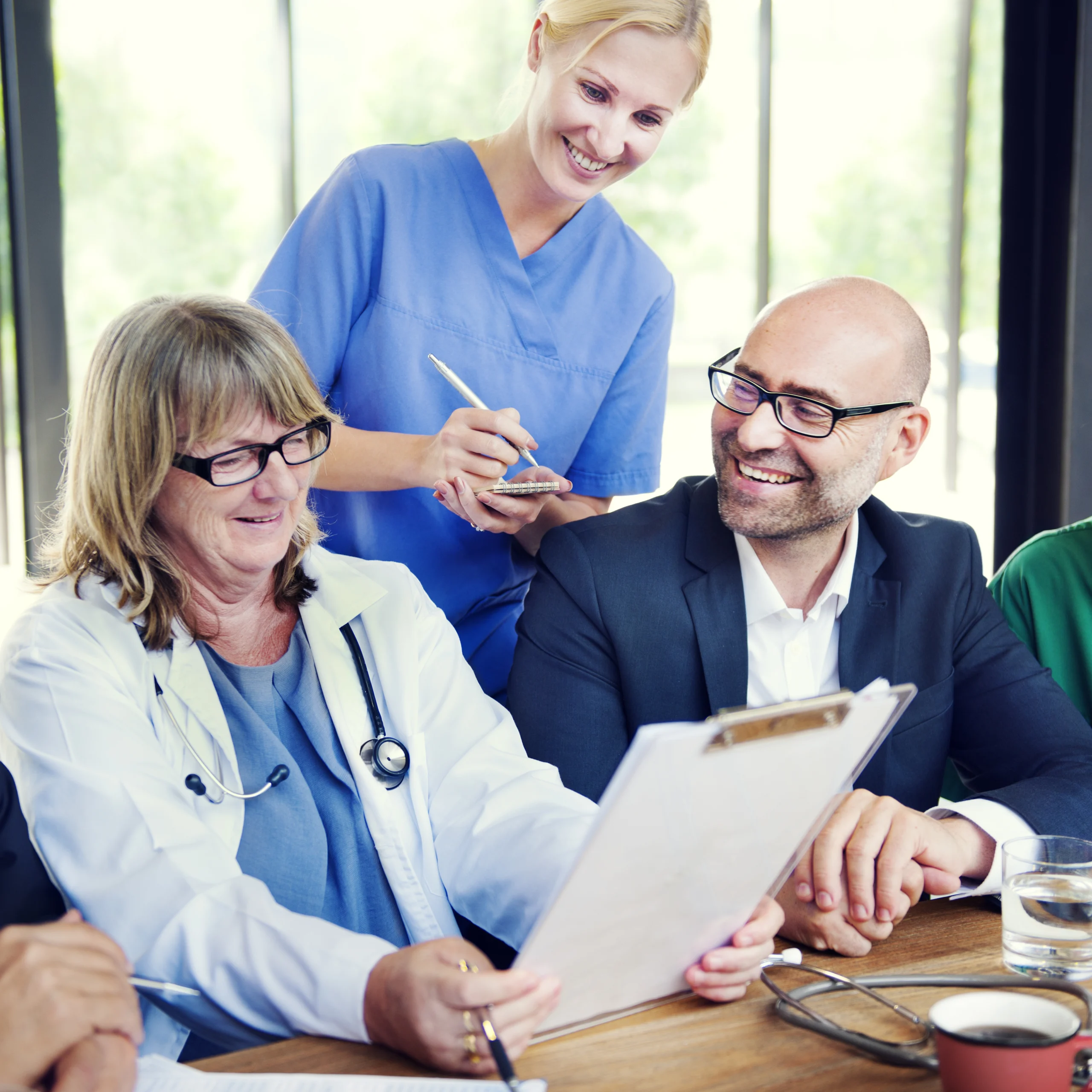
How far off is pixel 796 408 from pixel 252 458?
0.77m

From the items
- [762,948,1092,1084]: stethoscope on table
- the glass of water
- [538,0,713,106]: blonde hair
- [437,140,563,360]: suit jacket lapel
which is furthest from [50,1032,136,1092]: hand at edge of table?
[538,0,713,106]: blonde hair

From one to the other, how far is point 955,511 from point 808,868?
4707 millimetres

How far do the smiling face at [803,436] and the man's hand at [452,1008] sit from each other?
0.90 metres

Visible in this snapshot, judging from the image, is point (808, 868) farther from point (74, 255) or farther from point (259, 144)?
point (259, 144)

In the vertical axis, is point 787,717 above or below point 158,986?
above

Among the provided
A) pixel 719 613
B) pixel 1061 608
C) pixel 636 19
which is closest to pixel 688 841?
pixel 719 613

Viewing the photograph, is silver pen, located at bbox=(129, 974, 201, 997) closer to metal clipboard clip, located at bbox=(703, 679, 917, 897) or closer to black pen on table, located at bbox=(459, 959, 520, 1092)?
black pen on table, located at bbox=(459, 959, 520, 1092)

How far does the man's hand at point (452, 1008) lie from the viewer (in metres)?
0.93

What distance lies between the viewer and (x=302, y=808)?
4.66 feet

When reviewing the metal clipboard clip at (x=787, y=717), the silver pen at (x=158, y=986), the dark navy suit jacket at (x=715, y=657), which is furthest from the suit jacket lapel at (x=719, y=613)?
the silver pen at (x=158, y=986)

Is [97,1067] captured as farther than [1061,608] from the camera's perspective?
No

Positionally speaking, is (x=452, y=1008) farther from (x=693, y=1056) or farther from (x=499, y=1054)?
(x=693, y=1056)

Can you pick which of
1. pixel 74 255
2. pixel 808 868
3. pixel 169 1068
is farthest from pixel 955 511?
pixel 169 1068

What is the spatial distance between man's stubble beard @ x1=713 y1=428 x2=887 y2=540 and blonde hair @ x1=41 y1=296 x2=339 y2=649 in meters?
0.62
